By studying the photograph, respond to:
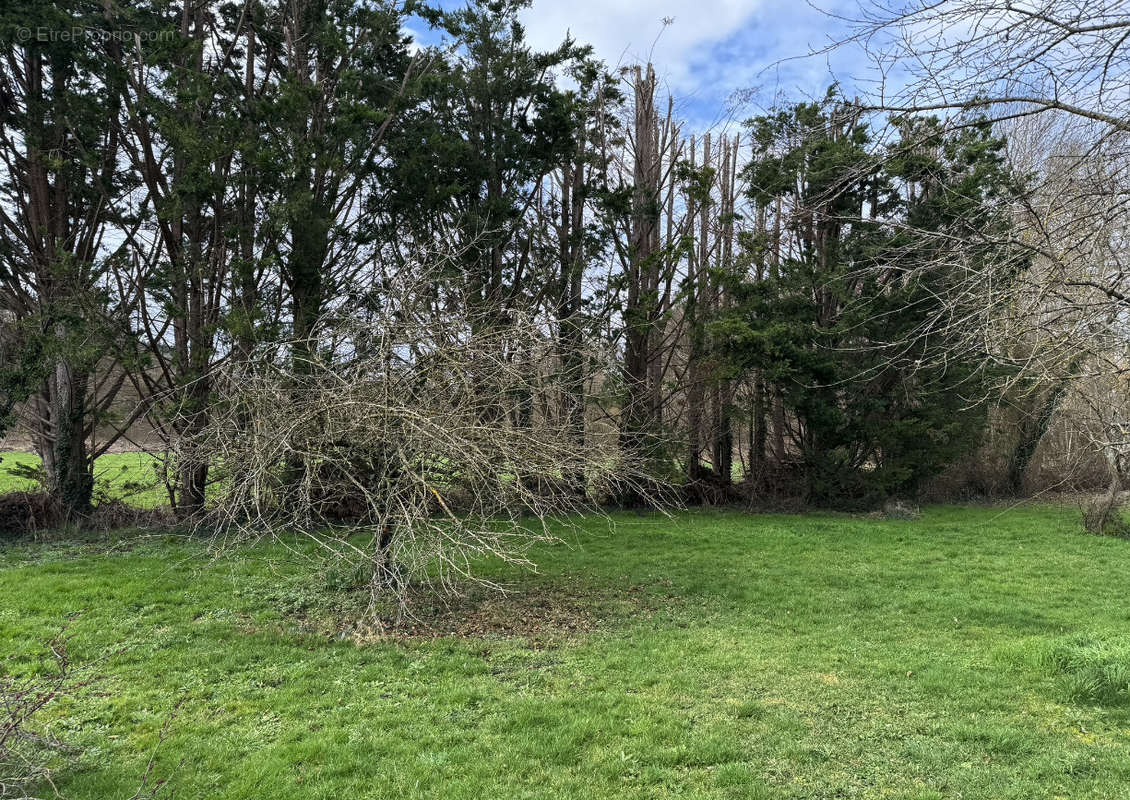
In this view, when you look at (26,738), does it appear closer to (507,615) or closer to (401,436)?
(401,436)

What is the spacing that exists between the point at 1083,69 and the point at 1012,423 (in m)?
15.2

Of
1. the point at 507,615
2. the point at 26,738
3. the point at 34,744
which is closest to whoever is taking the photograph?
the point at 26,738

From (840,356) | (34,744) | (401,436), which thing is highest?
(840,356)

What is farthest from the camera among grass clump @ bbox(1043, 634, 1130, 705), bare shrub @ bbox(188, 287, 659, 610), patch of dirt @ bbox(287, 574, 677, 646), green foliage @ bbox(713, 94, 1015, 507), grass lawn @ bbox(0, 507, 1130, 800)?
green foliage @ bbox(713, 94, 1015, 507)

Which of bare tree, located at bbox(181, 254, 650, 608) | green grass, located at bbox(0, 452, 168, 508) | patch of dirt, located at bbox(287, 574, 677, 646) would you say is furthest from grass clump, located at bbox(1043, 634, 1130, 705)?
green grass, located at bbox(0, 452, 168, 508)

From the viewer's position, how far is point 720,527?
11469mm

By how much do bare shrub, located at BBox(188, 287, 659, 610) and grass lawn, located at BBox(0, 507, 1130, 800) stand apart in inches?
36.7

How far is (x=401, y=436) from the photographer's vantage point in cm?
539

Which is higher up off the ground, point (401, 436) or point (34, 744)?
point (401, 436)

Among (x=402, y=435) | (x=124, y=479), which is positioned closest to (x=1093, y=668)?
(x=402, y=435)

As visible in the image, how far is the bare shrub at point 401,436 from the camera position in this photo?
516 centimetres

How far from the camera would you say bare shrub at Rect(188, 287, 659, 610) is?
5.16 meters

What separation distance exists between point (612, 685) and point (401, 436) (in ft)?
8.28

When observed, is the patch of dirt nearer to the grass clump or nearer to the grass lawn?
the grass lawn
